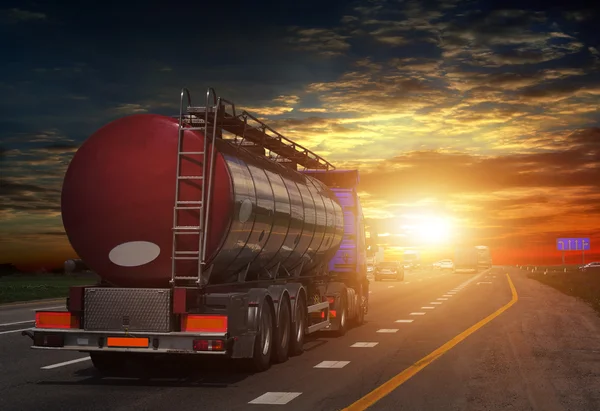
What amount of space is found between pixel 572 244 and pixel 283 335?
316 feet

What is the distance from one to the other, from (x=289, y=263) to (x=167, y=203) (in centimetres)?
468

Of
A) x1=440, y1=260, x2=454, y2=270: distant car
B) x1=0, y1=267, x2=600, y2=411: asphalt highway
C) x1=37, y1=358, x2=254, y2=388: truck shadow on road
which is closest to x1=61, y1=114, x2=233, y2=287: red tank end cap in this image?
x1=37, y1=358, x2=254, y2=388: truck shadow on road

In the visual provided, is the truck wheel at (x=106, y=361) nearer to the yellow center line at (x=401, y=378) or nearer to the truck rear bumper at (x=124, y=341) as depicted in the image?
the truck rear bumper at (x=124, y=341)

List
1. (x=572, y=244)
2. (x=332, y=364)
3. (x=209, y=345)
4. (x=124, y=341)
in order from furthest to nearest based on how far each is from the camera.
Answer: (x=572, y=244) → (x=332, y=364) → (x=124, y=341) → (x=209, y=345)

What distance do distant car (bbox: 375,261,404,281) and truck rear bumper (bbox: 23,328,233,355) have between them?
181 feet

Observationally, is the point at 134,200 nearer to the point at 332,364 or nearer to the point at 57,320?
the point at 57,320

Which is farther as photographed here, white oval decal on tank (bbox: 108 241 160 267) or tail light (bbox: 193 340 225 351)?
white oval decal on tank (bbox: 108 241 160 267)

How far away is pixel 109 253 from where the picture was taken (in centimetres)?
1221

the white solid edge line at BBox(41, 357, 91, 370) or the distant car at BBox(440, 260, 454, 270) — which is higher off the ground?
the distant car at BBox(440, 260, 454, 270)

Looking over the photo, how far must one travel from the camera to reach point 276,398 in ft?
34.6

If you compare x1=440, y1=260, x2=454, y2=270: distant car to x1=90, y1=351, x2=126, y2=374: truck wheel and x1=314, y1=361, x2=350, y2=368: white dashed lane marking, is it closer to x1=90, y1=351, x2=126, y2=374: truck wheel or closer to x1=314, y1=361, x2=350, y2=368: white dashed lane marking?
x1=314, y1=361, x2=350, y2=368: white dashed lane marking

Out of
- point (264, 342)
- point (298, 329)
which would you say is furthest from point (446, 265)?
point (264, 342)

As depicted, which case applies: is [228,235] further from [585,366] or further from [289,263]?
[585,366]

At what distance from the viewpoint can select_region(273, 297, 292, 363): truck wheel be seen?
45.6 feet
